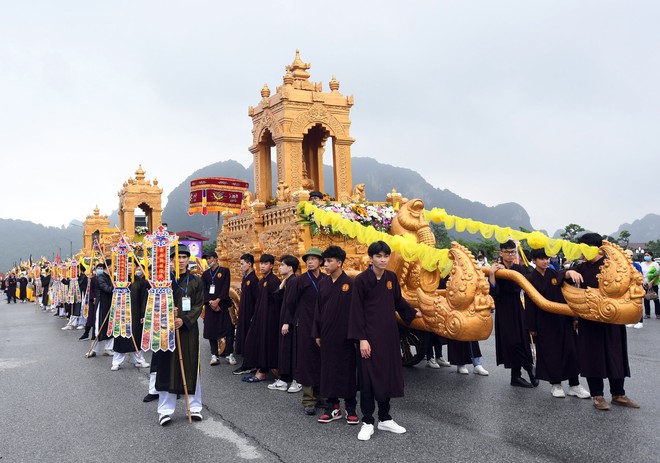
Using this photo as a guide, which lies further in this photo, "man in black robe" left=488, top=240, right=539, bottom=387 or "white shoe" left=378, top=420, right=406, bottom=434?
"man in black robe" left=488, top=240, right=539, bottom=387

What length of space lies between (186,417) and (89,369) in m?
3.73

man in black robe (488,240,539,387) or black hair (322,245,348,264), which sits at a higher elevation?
black hair (322,245,348,264)

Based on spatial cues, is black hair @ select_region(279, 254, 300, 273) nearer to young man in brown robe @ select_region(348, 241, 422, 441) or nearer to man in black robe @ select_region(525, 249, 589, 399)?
young man in brown robe @ select_region(348, 241, 422, 441)

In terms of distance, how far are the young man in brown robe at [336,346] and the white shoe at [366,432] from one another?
367 mm

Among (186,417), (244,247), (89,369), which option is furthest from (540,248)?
(89,369)

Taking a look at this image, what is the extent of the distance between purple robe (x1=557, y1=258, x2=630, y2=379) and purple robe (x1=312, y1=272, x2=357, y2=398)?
2.33 metres

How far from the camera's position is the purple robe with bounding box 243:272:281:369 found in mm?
6645

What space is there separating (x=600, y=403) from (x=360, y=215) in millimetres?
3875

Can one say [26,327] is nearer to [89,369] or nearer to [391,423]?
[89,369]

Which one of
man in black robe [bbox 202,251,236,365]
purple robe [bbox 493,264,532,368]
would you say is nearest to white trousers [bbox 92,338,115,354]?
man in black robe [bbox 202,251,236,365]

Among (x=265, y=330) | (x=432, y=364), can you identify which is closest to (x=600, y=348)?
(x=432, y=364)

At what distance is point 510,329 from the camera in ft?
19.9

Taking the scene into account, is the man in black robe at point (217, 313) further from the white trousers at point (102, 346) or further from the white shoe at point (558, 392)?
the white shoe at point (558, 392)

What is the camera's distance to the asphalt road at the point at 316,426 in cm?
391
